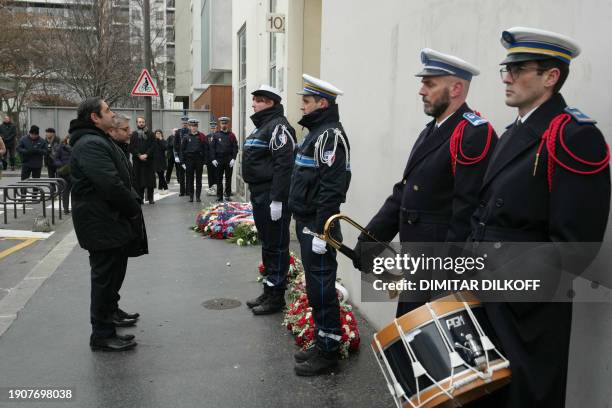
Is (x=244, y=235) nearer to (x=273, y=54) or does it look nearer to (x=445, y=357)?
(x=273, y=54)

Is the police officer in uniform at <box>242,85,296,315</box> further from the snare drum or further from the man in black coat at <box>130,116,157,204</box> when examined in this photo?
the man in black coat at <box>130,116,157,204</box>

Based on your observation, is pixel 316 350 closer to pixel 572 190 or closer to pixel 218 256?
pixel 572 190

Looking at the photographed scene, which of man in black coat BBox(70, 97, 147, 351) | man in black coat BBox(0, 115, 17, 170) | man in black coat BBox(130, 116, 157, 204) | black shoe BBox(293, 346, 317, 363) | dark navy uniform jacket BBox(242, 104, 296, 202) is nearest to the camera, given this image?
black shoe BBox(293, 346, 317, 363)

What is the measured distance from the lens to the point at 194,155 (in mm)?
14242

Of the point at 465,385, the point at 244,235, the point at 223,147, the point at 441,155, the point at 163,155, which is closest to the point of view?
the point at 465,385

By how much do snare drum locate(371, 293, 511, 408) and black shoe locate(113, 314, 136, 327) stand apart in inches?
137

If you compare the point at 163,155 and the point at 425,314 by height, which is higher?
the point at 163,155

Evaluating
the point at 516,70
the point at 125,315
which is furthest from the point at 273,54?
the point at 516,70

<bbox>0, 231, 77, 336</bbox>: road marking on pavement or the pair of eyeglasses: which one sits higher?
the pair of eyeglasses

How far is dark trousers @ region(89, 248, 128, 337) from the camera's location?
4477 millimetres

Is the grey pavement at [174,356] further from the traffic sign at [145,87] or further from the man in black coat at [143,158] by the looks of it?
the traffic sign at [145,87]

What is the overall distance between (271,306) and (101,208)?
6.49ft

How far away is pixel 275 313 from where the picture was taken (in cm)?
554

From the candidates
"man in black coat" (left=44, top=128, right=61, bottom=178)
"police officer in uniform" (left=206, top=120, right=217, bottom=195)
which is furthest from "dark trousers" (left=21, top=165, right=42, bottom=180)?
"police officer in uniform" (left=206, top=120, right=217, bottom=195)
